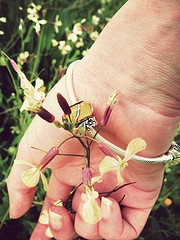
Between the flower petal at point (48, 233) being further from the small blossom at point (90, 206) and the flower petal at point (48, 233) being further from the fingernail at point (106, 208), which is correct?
the small blossom at point (90, 206)

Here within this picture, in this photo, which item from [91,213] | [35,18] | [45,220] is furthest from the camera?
[35,18]

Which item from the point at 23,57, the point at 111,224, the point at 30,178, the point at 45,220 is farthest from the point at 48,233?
the point at 23,57

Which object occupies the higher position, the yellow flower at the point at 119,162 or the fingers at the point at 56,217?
the yellow flower at the point at 119,162

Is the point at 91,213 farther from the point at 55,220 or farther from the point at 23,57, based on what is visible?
the point at 23,57

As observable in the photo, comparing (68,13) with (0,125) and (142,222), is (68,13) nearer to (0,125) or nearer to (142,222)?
(0,125)

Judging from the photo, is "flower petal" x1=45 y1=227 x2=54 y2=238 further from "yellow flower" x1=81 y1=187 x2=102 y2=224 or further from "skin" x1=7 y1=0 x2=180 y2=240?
"yellow flower" x1=81 y1=187 x2=102 y2=224

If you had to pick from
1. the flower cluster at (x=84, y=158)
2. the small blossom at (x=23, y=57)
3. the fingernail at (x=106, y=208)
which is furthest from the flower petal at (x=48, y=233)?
the small blossom at (x=23, y=57)

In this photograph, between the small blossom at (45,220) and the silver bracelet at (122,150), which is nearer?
the silver bracelet at (122,150)
